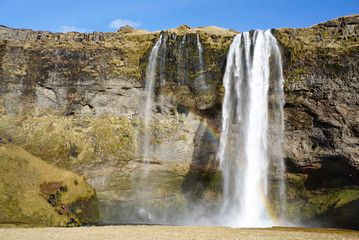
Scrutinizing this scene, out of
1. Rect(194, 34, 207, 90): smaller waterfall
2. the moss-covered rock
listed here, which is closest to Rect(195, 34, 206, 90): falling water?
Rect(194, 34, 207, 90): smaller waterfall

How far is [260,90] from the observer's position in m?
30.2

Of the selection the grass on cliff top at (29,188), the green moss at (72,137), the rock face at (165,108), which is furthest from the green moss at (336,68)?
the grass on cliff top at (29,188)

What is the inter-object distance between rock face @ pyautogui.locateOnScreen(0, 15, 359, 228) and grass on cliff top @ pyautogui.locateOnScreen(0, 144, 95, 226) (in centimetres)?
521

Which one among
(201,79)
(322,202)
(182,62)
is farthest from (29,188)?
(322,202)

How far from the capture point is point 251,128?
30.0 meters

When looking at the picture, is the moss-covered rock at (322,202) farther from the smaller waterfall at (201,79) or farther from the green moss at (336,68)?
the smaller waterfall at (201,79)

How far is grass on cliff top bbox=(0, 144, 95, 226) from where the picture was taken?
2097cm

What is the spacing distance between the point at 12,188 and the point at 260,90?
862 inches

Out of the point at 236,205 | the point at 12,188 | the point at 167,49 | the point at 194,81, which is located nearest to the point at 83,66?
the point at 167,49

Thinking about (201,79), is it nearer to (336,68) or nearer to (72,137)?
(336,68)

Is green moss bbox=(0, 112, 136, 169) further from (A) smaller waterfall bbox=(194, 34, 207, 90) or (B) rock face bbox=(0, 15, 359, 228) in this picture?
(A) smaller waterfall bbox=(194, 34, 207, 90)

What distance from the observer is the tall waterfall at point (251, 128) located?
29.1 meters

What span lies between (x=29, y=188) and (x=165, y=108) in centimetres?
1488

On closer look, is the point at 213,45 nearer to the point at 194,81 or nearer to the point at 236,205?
the point at 194,81
